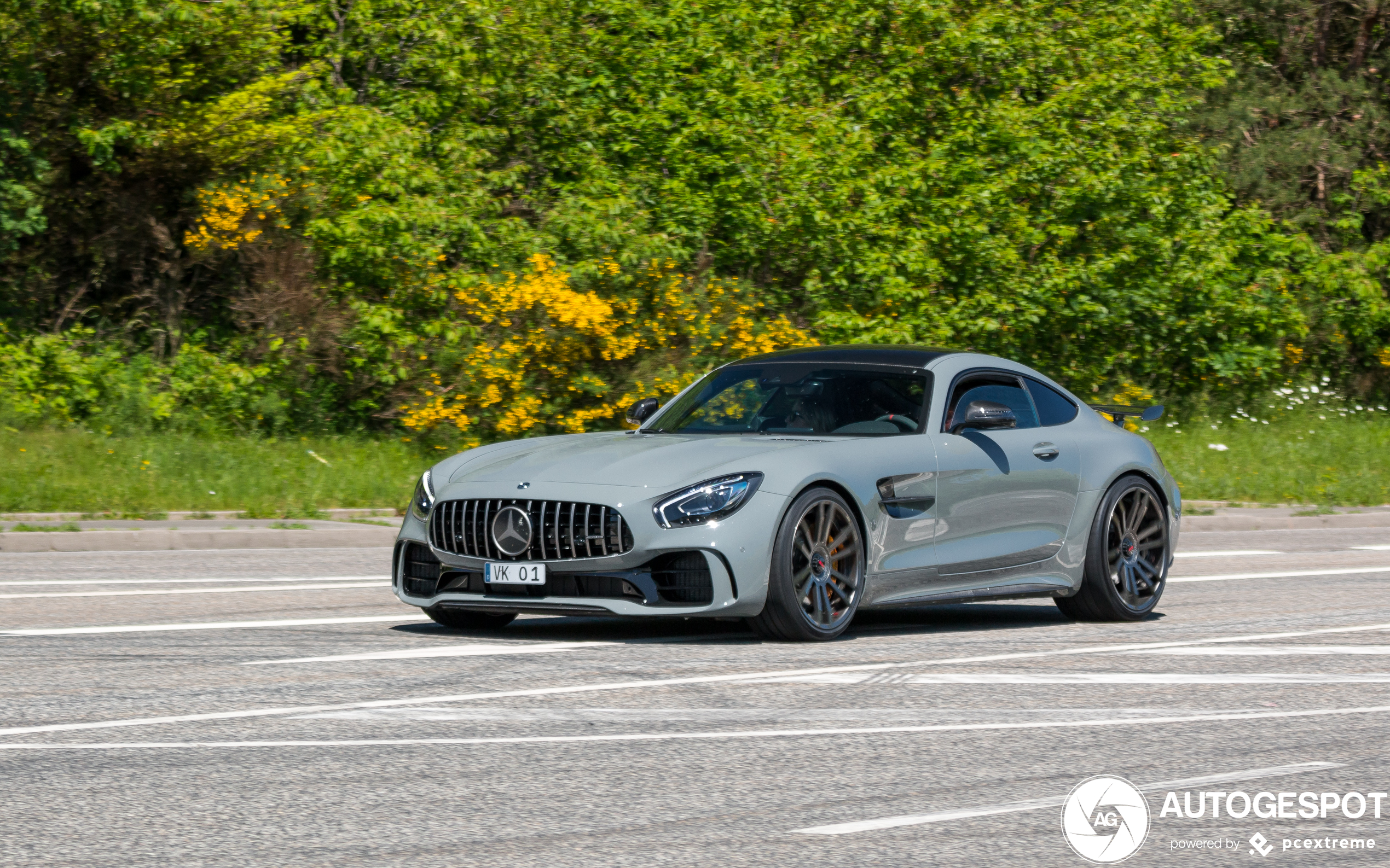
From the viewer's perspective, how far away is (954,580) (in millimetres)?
9914

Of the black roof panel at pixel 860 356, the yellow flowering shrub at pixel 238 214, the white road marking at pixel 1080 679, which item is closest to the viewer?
the white road marking at pixel 1080 679

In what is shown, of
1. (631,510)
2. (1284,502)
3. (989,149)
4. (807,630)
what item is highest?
(989,149)

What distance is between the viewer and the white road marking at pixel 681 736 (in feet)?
21.2

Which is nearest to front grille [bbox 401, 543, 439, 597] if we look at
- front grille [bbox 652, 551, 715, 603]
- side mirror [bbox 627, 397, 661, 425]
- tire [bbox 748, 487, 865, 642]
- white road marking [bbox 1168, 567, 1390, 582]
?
front grille [bbox 652, 551, 715, 603]

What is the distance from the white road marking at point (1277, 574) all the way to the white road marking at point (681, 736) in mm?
6287

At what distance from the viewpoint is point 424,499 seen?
9523mm

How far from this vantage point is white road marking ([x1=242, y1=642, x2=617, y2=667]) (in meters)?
8.59

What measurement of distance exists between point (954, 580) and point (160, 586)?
513 centimetres

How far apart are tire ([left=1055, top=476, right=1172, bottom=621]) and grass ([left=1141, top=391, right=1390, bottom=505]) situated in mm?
10959

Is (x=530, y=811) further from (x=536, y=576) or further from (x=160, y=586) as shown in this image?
(x=160, y=586)

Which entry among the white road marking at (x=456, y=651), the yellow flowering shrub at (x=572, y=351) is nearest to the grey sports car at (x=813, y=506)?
the white road marking at (x=456, y=651)

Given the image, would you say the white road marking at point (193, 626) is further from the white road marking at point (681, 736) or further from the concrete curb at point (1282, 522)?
the concrete curb at point (1282, 522)

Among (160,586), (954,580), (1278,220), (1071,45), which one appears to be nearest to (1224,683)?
(954,580)

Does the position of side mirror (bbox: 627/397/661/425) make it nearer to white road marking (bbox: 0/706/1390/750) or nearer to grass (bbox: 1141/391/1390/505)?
white road marking (bbox: 0/706/1390/750)
